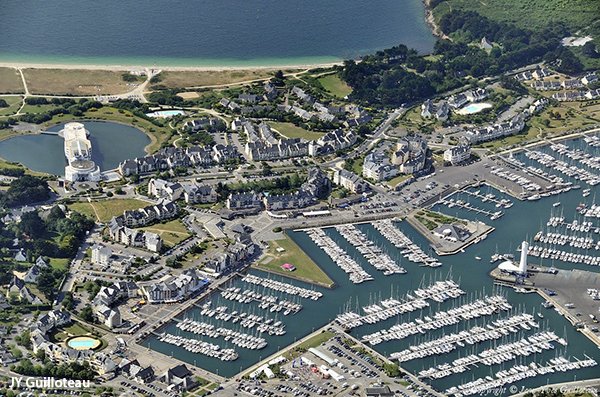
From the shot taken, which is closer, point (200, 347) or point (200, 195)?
point (200, 347)

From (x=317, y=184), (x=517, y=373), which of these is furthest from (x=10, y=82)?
(x=517, y=373)

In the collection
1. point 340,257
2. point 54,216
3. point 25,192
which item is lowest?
point 340,257

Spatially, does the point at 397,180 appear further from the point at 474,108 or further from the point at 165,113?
the point at 165,113

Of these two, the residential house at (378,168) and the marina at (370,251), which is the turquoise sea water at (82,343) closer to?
the marina at (370,251)

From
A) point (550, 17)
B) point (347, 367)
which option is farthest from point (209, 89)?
point (347, 367)

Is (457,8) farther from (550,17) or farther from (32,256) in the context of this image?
(32,256)

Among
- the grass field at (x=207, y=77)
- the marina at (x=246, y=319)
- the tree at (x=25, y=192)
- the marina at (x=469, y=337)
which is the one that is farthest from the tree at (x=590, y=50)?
the marina at (x=246, y=319)
